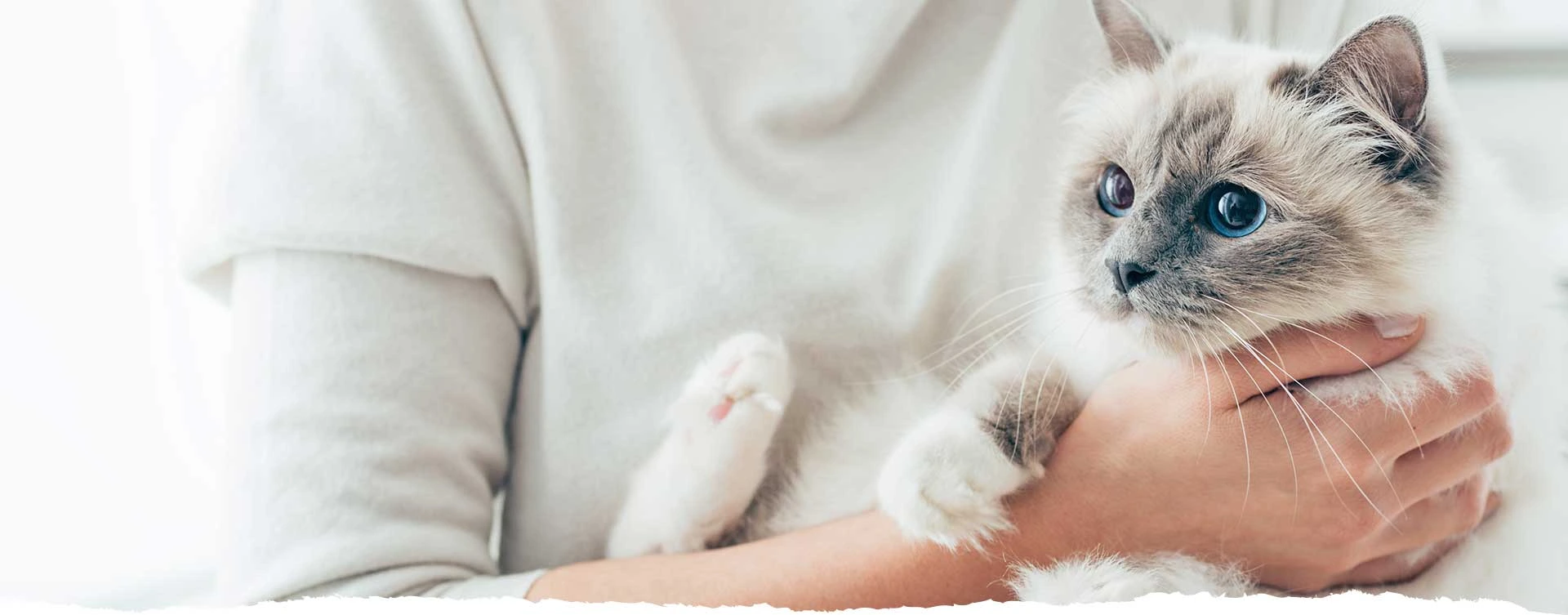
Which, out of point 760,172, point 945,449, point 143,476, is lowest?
point 143,476

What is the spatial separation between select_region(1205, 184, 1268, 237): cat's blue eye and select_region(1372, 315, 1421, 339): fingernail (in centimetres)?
17

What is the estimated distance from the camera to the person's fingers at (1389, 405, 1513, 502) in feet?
2.79

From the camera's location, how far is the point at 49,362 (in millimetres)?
796

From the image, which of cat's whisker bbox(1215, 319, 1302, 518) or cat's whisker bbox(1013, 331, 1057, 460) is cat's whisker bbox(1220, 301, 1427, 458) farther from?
cat's whisker bbox(1013, 331, 1057, 460)

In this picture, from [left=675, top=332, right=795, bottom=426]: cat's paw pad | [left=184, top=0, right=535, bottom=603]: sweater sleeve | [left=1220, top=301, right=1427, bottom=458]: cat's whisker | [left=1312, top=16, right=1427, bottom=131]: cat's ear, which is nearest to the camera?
[left=1312, top=16, right=1427, bottom=131]: cat's ear

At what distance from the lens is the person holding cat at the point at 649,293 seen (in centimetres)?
88

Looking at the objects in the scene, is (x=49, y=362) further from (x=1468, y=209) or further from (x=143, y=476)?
(x=1468, y=209)

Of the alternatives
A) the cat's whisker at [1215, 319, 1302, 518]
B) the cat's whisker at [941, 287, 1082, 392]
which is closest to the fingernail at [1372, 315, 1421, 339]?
the cat's whisker at [1215, 319, 1302, 518]

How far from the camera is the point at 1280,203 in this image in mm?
775

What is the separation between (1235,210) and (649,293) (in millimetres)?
654

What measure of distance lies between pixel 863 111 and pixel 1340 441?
640mm

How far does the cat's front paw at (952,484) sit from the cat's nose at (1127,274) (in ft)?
0.62

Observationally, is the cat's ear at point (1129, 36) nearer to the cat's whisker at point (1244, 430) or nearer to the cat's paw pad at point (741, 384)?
the cat's whisker at point (1244, 430)

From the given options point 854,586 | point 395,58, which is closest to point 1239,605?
point 854,586
